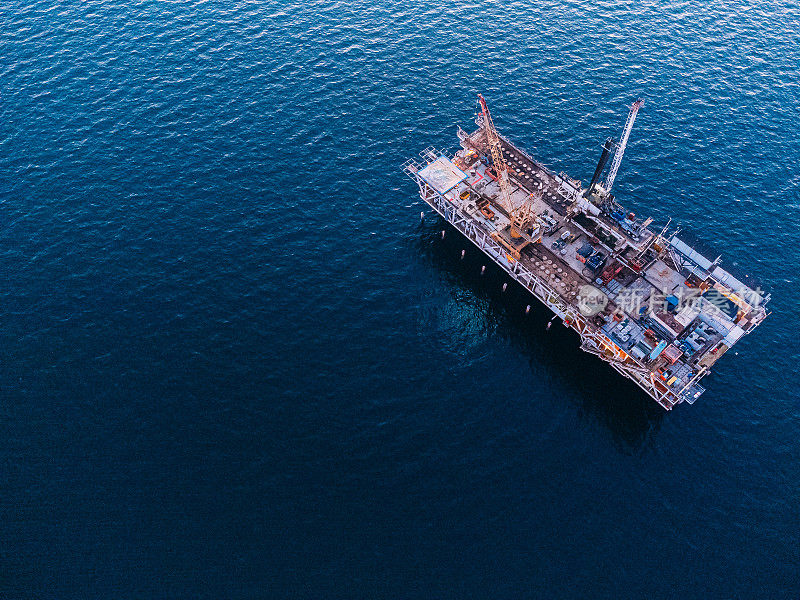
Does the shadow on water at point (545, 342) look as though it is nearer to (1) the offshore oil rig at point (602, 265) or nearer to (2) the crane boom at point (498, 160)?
(1) the offshore oil rig at point (602, 265)

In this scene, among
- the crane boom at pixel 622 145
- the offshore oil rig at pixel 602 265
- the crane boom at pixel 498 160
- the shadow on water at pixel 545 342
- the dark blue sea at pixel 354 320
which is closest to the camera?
the dark blue sea at pixel 354 320

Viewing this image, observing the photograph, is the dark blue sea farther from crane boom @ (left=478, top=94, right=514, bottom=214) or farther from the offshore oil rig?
crane boom @ (left=478, top=94, right=514, bottom=214)

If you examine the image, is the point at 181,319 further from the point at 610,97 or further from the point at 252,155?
the point at 610,97

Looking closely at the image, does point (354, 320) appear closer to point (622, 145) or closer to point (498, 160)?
point (498, 160)

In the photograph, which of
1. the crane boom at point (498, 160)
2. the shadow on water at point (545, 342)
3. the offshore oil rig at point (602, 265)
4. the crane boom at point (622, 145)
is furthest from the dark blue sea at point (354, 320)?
A: the crane boom at point (622, 145)

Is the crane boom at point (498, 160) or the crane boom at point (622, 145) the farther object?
the crane boom at point (498, 160)

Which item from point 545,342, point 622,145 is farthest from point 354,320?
point 622,145
